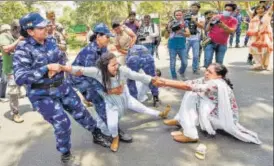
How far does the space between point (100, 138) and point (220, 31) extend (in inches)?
122

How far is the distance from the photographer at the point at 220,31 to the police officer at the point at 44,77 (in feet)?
10.4

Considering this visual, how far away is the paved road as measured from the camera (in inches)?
118

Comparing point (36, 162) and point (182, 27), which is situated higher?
point (182, 27)

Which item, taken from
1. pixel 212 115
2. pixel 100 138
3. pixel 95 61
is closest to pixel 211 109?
pixel 212 115

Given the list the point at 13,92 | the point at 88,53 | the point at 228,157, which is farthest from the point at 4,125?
the point at 228,157

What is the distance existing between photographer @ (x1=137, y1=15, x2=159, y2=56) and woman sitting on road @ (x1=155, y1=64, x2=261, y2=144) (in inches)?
101

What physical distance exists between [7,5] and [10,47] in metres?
1.46

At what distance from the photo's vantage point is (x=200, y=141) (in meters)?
3.44

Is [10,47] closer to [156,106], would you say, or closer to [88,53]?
[88,53]

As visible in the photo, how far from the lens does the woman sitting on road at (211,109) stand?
10.7 ft

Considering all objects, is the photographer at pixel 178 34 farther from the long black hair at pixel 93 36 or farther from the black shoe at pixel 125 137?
the black shoe at pixel 125 137

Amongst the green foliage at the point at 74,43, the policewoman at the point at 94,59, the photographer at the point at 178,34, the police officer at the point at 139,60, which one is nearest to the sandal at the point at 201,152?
the policewoman at the point at 94,59

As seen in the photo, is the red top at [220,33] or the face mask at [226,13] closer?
the face mask at [226,13]

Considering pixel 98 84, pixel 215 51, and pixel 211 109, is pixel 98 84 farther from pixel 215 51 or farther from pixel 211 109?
pixel 215 51
